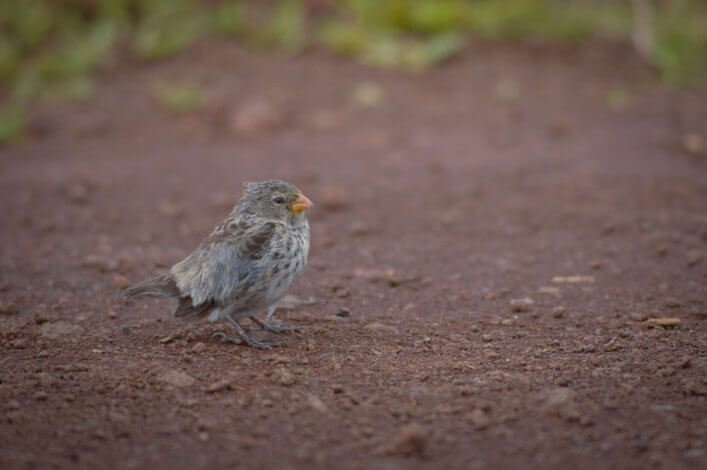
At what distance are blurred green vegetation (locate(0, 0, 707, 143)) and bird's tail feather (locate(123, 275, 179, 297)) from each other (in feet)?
18.3

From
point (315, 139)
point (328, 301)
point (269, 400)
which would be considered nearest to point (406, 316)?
point (328, 301)

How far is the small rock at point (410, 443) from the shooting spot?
380cm

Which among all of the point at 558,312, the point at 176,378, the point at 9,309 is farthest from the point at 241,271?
the point at 558,312

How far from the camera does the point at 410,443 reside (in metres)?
3.80

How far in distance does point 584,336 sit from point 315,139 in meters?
5.17

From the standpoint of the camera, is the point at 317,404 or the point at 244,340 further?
the point at 244,340

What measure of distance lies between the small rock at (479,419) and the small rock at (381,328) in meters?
1.38

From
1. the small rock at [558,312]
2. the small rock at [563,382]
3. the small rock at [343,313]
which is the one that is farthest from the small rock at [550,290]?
the small rock at [563,382]

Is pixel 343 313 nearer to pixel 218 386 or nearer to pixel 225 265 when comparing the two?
pixel 225 265

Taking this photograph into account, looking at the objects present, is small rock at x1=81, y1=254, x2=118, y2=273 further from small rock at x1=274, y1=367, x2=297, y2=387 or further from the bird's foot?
small rock at x1=274, y1=367, x2=297, y2=387

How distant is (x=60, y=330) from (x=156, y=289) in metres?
0.69

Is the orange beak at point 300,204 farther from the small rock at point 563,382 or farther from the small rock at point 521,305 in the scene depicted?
the small rock at point 563,382

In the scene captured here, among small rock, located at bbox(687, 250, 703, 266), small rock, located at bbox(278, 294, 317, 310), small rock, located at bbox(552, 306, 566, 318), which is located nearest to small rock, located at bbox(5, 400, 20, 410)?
small rock, located at bbox(278, 294, 317, 310)

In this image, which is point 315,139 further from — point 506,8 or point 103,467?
point 103,467
